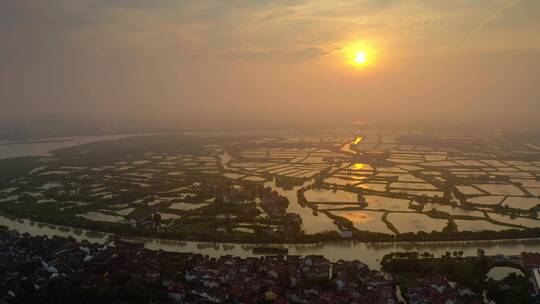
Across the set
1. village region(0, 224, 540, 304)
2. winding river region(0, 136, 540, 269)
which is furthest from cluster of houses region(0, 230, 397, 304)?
winding river region(0, 136, 540, 269)

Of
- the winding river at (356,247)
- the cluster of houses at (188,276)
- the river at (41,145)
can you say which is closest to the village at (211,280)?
the cluster of houses at (188,276)

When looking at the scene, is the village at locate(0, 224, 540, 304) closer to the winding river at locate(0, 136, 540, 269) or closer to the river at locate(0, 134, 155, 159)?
the winding river at locate(0, 136, 540, 269)

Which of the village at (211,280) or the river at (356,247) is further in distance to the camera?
the river at (356,247)

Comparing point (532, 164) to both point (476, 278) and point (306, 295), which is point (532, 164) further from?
point (306, 295)

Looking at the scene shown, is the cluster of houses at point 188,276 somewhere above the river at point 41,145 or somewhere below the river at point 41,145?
below

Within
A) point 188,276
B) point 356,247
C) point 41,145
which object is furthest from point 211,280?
point 41,145

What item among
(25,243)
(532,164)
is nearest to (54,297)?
(25,243)

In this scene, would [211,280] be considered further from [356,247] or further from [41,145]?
[41,145]

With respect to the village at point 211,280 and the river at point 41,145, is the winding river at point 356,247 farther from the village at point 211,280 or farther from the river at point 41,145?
the river at point 41,145
